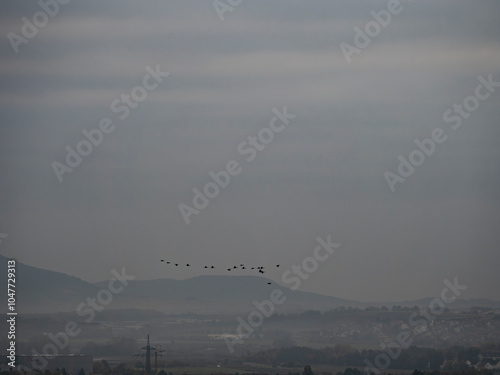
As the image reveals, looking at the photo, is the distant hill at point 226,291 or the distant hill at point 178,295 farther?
the distant hill at point 226,291

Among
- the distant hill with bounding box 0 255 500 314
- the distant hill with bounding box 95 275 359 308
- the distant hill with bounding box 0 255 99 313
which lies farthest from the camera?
the distant hill with bounding box 95 275 359 308

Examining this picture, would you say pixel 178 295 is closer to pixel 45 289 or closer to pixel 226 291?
pixel 226 291

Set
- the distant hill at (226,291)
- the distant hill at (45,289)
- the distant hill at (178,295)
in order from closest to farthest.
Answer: the distant hill at (45,289) → the distant hill at (178,295) → the distant hill at (226,291)

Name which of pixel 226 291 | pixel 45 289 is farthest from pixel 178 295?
pixel 45 289

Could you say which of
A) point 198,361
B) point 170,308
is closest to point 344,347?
point 198,361

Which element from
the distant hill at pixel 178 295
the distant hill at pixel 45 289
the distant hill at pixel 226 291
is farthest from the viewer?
the distant hill at pixel 226 291

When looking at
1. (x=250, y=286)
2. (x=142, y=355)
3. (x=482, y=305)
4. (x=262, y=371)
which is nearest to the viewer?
(x=262, y=371)

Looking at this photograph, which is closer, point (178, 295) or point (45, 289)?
point (45, 289)

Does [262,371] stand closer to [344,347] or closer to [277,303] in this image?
[344,347]
